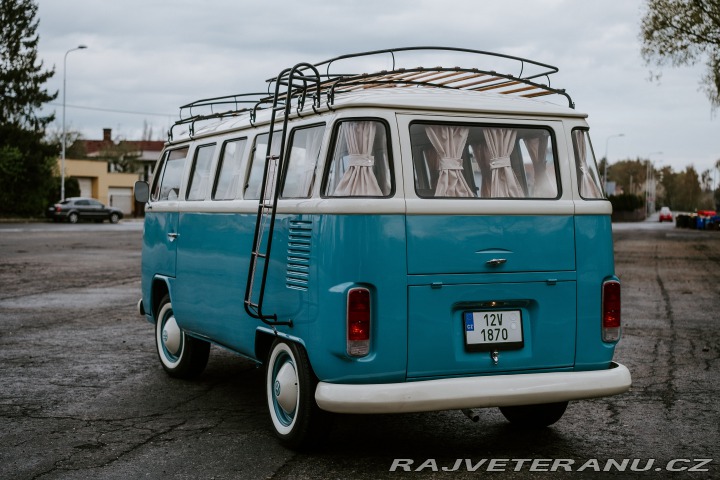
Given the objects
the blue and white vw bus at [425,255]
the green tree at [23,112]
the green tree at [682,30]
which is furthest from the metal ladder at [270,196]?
the green tree at [23,112]

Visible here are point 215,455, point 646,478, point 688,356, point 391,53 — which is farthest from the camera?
point 688,356

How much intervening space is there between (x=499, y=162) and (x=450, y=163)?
0.36 metres

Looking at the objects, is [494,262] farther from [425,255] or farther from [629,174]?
[629,174]

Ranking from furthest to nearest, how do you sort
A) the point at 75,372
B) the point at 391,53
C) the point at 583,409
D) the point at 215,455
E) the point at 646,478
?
the point at 75,372 → the point at 583,409 → the point at 391,53 → the point at 215,455 → the point at 646,478

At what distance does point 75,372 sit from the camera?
8.23m

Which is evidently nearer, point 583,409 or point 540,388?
point 540,388

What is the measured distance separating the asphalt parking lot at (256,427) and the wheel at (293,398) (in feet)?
0.38

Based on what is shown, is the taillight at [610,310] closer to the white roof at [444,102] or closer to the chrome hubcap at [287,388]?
the white roof at [444,102]

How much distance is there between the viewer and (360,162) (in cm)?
532

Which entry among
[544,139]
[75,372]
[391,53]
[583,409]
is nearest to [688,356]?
[583,409]

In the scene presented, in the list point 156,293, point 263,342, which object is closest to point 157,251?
point 156,293

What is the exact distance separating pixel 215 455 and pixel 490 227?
6.65ft

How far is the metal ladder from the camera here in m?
5.56

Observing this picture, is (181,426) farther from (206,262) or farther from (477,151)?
(477,151)
